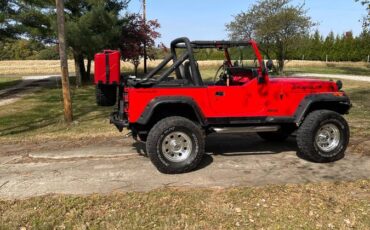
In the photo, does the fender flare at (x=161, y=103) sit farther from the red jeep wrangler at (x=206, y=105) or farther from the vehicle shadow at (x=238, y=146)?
the vehicle shadow at (x=238, y=146)

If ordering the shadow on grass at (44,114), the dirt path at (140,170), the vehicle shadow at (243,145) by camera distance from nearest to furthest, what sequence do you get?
the dirt path at (140,170), the vehicle shadow at (243,145), the shadow on grass at (44,114)

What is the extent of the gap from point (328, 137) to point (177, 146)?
8.43 ft

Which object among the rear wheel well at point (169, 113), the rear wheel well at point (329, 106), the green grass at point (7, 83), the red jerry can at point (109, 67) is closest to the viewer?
the rear wheel well at point (169, 113)

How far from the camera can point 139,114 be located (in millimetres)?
6301

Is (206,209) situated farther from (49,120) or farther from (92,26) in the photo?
(92,26)

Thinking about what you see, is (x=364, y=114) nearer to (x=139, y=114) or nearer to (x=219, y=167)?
(x=219, y=167)

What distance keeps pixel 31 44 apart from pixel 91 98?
9362mm

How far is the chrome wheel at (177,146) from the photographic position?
6277 mm

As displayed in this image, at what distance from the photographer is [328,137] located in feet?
22.9

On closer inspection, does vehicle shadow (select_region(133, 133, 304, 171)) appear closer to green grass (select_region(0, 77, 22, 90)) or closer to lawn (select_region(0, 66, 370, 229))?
lawn (select_region(0, 66, 370, 229))

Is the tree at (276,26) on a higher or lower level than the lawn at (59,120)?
higher

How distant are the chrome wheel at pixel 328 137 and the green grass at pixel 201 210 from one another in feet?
4.67

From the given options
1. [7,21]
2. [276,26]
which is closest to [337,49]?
[276,26]

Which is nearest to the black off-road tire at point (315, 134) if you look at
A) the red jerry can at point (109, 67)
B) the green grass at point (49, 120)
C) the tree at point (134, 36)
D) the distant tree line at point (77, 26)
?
the red jerry can at point (109, 67)
